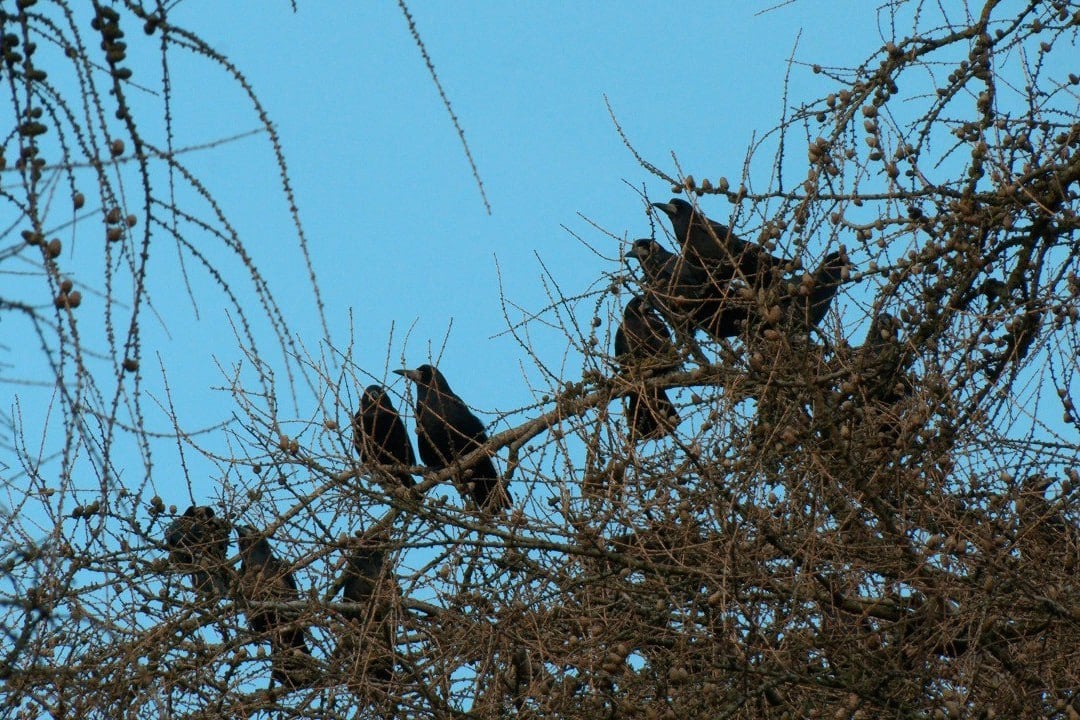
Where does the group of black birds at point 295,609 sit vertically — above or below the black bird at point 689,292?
below

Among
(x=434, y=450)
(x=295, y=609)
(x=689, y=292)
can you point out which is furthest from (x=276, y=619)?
(x=689, y=292)

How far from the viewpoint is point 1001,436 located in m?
4.48

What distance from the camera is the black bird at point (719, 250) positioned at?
173 inches

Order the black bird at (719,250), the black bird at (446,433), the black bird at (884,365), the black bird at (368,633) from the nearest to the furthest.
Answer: the black bird at (368,633), the black bird at (719,250), the black bird at (884,365), the black bird at (446,433)

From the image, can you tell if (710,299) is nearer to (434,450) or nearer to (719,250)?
(434,450)

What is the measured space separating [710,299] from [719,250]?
222 cm

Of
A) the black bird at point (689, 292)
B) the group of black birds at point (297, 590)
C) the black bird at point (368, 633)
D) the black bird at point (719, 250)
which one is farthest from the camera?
the black bird at point (689, 292)

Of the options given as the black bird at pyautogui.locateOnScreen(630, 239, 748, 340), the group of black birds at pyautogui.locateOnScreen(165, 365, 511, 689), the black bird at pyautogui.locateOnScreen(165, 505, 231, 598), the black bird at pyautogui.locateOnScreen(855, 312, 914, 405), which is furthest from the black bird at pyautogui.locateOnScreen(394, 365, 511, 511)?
the black bird at pyautogui.locateOnScreen(855, 312, 914, 405)

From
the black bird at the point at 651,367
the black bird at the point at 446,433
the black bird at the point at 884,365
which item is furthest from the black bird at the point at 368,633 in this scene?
the black bird at the point at 446,433

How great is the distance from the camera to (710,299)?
437 cm

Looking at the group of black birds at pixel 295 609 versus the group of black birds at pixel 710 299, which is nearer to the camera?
the group of black birds at pixel 710 299

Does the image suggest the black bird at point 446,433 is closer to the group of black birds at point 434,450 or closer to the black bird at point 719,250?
the group of black birds at point 434,450

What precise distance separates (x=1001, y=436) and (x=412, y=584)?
2084 mm

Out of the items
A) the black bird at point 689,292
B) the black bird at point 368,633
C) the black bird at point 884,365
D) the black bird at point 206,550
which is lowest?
the black bird at point 368,633
